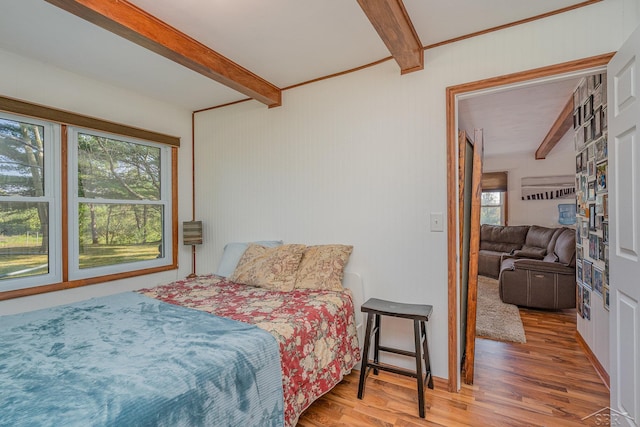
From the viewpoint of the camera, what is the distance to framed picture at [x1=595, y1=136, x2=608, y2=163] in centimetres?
223

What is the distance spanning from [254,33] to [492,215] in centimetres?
646

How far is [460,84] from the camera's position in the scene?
2164 millimetres

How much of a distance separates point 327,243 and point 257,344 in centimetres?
134

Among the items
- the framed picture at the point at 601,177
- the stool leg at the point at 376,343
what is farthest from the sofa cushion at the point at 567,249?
the stool leg at the point at 376,343

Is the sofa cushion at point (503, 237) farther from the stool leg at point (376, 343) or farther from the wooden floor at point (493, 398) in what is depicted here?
the stool leg at point (376, 343)

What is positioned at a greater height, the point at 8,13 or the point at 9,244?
the point at 8,13

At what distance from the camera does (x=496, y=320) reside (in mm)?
3516

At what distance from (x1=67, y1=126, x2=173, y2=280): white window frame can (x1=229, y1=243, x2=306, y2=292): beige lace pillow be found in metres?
1.15

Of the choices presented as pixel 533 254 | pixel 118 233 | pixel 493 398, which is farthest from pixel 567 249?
pixel 118 233

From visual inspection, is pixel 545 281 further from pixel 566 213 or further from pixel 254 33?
pixel 254 33

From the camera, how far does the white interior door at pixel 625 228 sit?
56.9 inches

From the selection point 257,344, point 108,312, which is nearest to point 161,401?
point 257,344

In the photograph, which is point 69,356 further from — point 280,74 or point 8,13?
point 280,74

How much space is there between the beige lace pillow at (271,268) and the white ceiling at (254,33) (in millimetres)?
1516
